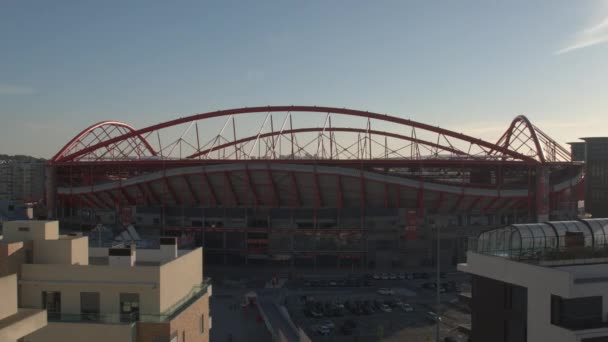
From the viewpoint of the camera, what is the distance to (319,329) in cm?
3725

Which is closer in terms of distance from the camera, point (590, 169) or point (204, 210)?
point (204, 210)

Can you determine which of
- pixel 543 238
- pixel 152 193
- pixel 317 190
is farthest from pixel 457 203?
pixel 543 238

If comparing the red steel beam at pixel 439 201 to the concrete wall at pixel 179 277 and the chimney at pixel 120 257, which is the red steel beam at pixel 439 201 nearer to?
the concrete wall at pixel 179 277

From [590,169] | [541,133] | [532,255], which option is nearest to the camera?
[532,255]

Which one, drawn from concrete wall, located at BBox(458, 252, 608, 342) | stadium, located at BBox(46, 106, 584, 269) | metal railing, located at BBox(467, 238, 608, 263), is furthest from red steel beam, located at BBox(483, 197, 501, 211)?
concrete wall, located at BBox(458, 252, 608, 342)

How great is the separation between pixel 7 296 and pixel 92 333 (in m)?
6.45

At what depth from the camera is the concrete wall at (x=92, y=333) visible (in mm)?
15812

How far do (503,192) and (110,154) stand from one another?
52112 millimetres

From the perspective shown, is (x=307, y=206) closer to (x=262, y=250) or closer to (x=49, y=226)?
(x=262, y=250)

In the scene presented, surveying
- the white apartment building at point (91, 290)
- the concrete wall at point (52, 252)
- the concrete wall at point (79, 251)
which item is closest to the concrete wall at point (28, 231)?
the white apartment building at point (91, 290)

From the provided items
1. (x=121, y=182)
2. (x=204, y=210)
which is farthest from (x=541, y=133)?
(x=121, y=182)

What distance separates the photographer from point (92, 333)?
15844mm

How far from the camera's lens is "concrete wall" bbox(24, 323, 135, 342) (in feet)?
51.9

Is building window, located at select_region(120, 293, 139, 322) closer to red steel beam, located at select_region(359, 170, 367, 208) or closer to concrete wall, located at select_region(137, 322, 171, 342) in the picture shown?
concrete wall, located at select_region(137, 322, 171, 342)
